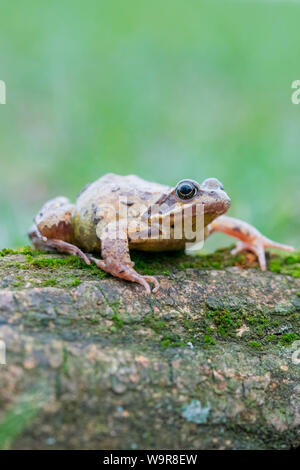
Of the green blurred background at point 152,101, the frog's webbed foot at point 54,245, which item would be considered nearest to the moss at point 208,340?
the frog's webbed foot at point 54,245

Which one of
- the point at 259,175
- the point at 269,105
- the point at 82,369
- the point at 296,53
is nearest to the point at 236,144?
the point at 259,175

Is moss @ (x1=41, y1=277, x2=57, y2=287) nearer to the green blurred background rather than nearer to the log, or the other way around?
the log

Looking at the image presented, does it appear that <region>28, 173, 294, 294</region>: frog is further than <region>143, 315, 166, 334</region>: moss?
Yes

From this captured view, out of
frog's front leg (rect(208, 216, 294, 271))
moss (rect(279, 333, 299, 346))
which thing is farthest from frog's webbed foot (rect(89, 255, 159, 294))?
frog's front leg (rect(208, 216, 294, 271))

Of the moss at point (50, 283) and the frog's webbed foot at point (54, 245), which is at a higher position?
the frog's webbed foot at point (54, 245)

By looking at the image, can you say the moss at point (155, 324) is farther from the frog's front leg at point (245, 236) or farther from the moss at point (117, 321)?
the frog's front leg at point (245, 236)

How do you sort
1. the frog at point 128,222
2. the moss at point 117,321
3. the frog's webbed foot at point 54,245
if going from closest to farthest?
1. the moss at point 117,321
2. the frog at point 128,222
3. the frog's webbed foot at point 54,245

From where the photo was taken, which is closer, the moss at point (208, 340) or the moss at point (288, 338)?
the moss at point (208, 340)

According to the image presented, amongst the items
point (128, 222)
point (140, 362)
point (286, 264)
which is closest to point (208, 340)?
point (140, 362)
